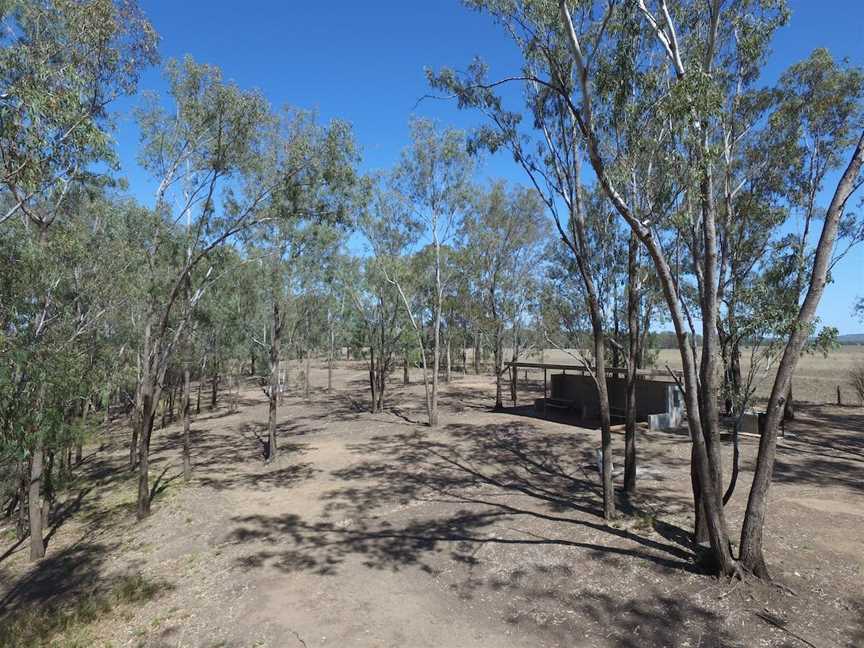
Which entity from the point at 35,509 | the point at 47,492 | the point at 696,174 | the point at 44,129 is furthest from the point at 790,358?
the point at 47,492

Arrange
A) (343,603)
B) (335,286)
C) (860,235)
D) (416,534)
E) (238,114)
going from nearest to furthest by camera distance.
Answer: (343,603) → (416,534) → (238,114) → (860,235) → (335,286)

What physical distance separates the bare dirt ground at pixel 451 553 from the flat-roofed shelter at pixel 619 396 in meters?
1.88

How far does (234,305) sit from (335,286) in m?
5.04

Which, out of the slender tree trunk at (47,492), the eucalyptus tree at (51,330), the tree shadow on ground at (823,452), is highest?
the eucalyptus tree at (51,330)

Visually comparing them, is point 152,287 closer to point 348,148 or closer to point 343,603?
point 348,148

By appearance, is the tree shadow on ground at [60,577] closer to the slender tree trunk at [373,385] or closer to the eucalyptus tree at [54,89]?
the eucalyptus tree at [54,89]

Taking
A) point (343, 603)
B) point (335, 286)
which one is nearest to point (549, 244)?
point (335, 286)

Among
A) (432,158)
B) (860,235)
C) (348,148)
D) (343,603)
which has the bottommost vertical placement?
(343,603)

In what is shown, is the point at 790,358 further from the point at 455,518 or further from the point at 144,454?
the point at 144,454

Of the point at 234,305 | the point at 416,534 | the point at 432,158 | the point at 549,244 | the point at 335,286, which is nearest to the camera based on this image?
the point at 416,534

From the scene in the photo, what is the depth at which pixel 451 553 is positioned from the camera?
8867 mm

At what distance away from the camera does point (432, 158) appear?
2091 centimetres

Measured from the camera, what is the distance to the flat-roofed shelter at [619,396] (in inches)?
749

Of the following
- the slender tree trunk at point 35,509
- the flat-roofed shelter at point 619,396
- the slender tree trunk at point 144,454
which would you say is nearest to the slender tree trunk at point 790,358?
the flat-roofed shelter at point 619,396
